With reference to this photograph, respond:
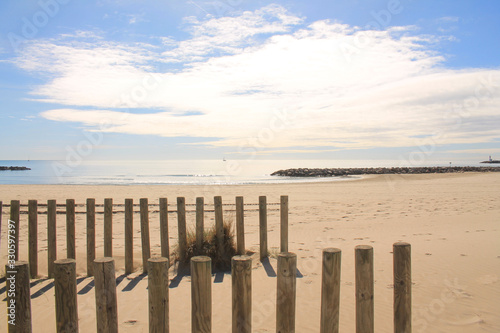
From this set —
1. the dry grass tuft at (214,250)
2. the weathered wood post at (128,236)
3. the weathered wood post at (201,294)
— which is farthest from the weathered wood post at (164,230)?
the weathered wood post at (201,294)

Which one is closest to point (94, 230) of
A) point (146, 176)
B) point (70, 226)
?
point (70, 226)

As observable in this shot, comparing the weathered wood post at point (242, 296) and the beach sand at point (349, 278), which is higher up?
the weathered wood post at point (242, 296)

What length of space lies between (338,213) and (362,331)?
35.1 ft

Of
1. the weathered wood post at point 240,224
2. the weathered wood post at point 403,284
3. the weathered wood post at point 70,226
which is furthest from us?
the weathered wood post at point 240,224

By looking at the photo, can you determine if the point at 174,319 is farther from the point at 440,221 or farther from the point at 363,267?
the point at 440,221

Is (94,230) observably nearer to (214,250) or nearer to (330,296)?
(214,250)

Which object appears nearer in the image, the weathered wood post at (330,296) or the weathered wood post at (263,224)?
the weathered wood post at (330,296)

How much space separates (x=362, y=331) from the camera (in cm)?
278

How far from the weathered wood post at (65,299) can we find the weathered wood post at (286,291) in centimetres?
150

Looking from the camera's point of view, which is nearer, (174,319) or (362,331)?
(362,331)

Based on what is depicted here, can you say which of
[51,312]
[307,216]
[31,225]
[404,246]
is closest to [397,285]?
[404,246]

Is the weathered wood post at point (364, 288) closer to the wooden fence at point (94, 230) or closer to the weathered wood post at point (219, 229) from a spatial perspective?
the wooden fence at point (94, 230)

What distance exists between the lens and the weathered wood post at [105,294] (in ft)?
8.50

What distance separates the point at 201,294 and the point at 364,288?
126 centimetres
